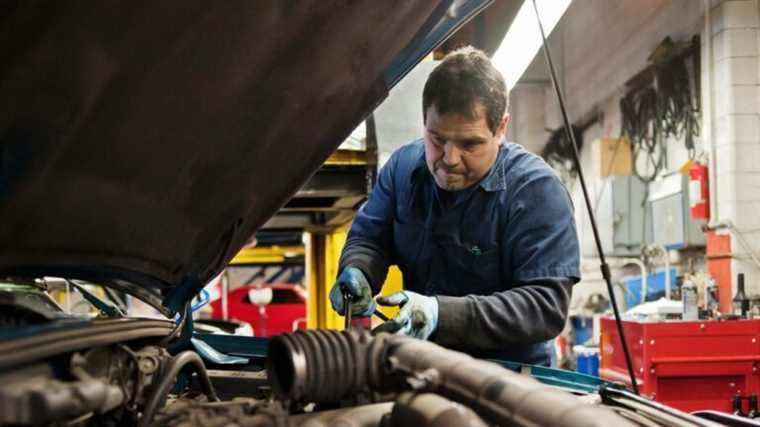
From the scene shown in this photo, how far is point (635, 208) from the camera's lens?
6934 millimetres

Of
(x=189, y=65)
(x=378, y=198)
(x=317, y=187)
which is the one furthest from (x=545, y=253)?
(x=317, y=187)

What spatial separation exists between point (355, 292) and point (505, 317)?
368 mm

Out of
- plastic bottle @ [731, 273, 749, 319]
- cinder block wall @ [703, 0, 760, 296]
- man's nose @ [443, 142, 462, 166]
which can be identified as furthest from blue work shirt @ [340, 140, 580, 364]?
cinder block wall @ [703, 0, 760, 296]

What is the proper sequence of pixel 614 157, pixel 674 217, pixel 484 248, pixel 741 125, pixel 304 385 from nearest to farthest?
1. pixel 304 385
2. pixel 484 248
3. pixel 741 125
4. pixel 674 217
5. pixel 614 157

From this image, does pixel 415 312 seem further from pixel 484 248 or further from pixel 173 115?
pixel 173 115

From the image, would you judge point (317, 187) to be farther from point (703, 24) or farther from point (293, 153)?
point (703, 24)

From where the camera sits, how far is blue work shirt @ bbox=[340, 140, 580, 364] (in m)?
1.67

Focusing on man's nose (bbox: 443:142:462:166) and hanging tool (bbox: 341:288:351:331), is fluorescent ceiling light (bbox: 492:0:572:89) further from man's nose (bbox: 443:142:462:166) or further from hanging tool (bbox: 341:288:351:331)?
hanging tool (bbox: 341:288:351:331)

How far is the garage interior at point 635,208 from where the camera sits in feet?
10.3

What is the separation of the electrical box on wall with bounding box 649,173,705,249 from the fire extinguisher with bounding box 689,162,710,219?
18cm

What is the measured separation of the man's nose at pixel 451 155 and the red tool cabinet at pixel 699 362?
2.68 metres

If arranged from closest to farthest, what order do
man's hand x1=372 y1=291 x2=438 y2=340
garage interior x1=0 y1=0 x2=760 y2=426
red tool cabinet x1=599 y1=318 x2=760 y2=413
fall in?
→ 1. man's hand x1=372 y1=291 x2=438 y2=340
2. garage interior x1=0 y1=0 x2=760 y2=426
3. red tool cabinet x1=599 y1=318 x2=760 y2=413

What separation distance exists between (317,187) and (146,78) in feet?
7.80

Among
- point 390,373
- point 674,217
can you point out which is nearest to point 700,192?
point 674,217
